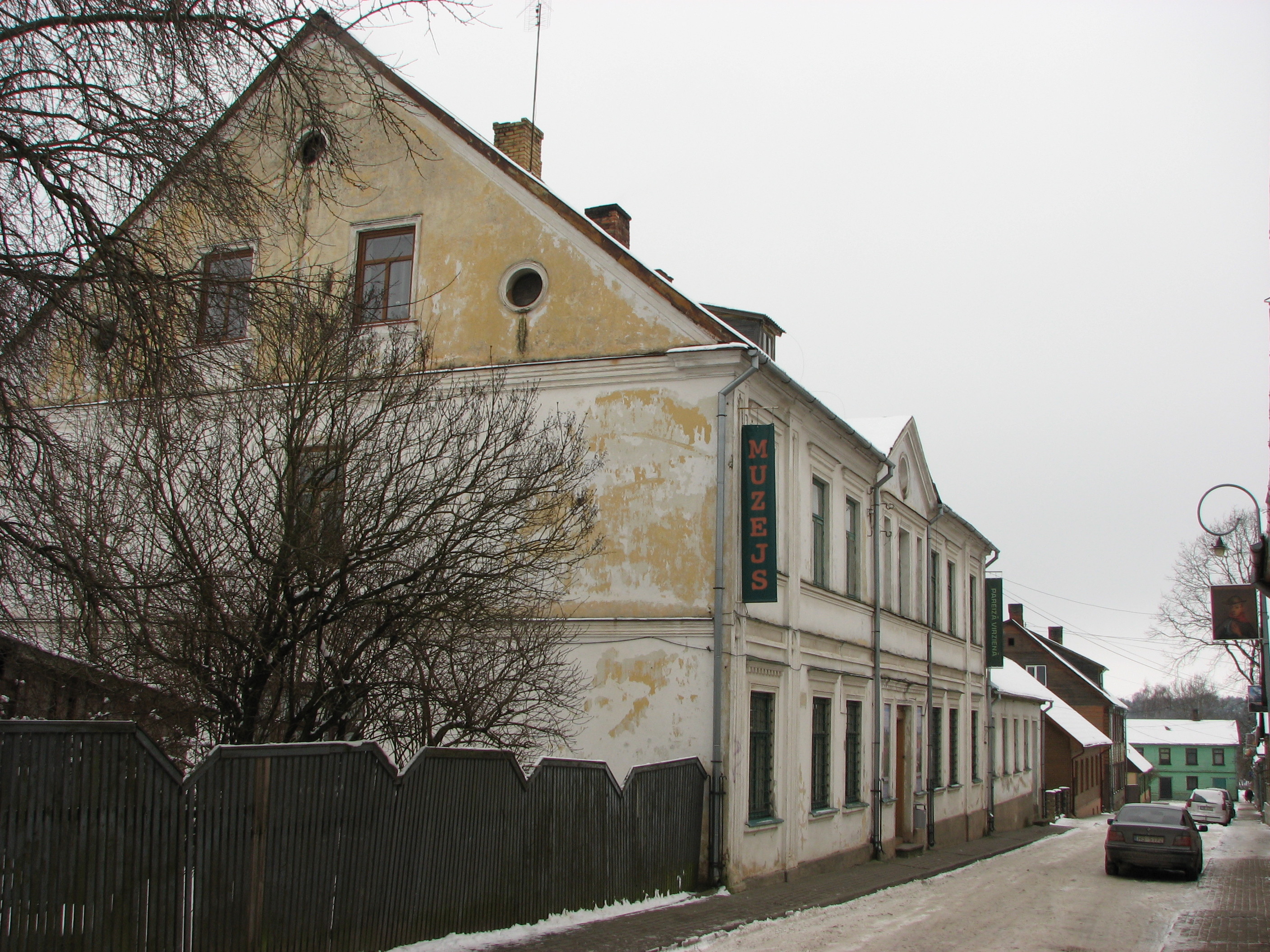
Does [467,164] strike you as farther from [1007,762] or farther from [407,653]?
[1007,762]

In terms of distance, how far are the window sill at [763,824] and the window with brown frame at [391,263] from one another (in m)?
8.46

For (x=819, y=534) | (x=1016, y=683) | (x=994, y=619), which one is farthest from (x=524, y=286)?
(x=1016, y=683)

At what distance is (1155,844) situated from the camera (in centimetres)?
2039

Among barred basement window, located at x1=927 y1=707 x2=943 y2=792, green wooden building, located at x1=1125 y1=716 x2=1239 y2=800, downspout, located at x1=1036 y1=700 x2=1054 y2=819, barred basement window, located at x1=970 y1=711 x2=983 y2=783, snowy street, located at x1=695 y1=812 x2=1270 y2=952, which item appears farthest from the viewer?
green wooden building, located at x1=1125 y1=716 x2=1239 y2=800

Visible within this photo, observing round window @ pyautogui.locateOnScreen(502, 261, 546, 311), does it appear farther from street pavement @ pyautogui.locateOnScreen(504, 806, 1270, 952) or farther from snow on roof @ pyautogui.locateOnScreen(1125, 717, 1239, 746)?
snow on roof @ pyautogui.locateOnScreen(1125, 717, 1239, 746)

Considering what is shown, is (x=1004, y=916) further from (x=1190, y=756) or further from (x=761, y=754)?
(x=1190, y=756)

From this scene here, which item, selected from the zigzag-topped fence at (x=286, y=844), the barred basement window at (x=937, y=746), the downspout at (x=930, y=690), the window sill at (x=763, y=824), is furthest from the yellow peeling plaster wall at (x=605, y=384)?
the barred basement window at (x=937, y=746)

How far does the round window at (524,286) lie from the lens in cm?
1656

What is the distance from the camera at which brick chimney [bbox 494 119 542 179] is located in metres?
18.7

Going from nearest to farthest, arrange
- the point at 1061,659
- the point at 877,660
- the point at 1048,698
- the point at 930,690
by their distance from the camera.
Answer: the point at 877,660, the point at 930,690, the point at 1048,698, the point at 1061,659

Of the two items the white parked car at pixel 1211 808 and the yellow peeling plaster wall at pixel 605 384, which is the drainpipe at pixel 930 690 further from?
the white parked car at pixel 1211 808

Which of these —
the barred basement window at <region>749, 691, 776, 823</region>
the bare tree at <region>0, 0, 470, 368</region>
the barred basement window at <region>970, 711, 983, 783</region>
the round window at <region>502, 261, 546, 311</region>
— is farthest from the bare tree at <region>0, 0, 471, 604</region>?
the barred basement window at <region>970, 711, 983, 783</region>

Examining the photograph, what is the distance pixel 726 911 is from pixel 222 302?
8.60 metres

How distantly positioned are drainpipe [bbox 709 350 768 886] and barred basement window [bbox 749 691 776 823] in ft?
3.82
